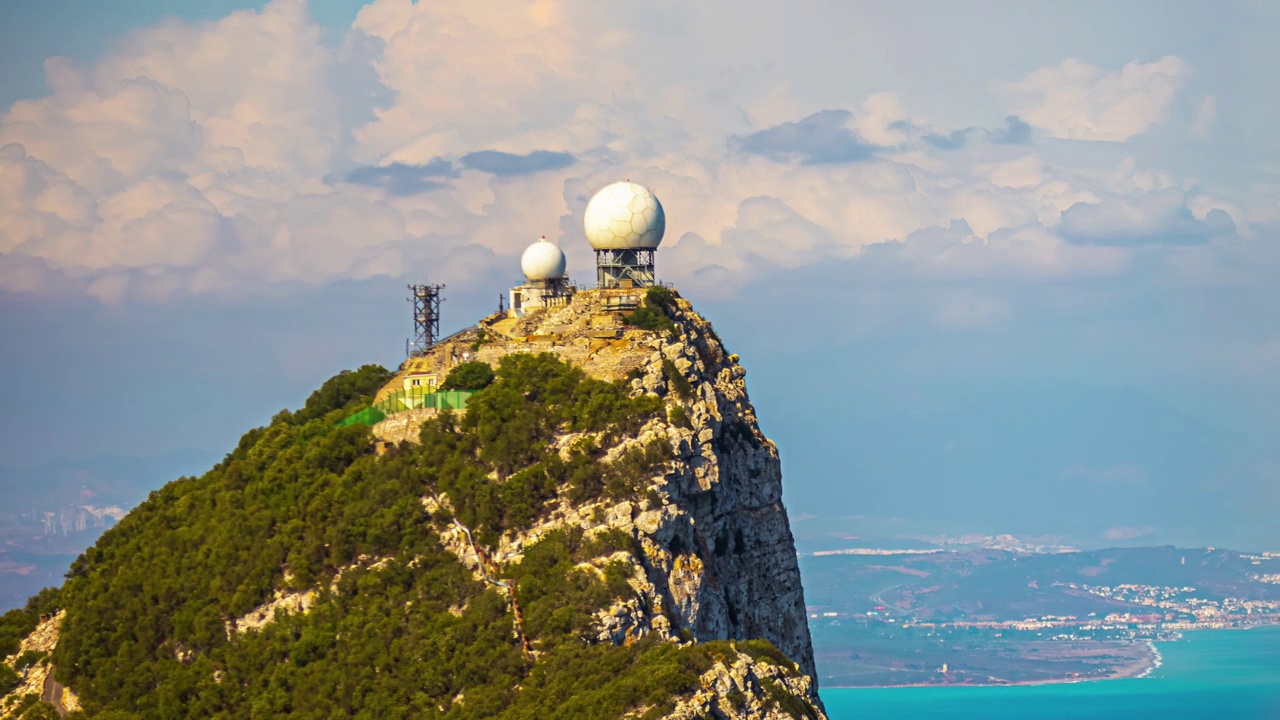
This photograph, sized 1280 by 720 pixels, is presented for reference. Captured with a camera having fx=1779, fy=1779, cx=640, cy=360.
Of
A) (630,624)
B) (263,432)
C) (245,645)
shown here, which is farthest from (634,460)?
(263,432)

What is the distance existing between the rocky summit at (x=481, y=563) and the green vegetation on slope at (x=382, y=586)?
0.13 meters

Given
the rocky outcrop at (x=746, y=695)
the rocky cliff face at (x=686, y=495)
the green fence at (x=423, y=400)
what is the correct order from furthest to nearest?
the green fence at (x=423, y=400), the rocky cliff face at (x=686, y=495), the rocky outcrop at (x=746, y=695)

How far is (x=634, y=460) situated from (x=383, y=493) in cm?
1361

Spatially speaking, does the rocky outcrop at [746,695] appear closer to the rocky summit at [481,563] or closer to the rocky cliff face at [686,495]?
the rocky summit at [481,563]

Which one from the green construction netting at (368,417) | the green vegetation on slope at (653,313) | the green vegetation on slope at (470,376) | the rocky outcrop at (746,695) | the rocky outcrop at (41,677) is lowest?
the rocky outcrop at (746,695)

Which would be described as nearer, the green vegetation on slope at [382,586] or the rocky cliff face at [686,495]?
the green vegetation on slope at [382,586]

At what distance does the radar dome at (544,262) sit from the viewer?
372 feet

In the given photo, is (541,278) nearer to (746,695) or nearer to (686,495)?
(686,495)

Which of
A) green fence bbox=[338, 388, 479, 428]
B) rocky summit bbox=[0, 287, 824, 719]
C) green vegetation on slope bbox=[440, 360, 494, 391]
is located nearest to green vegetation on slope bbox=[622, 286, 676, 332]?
rocky summit bbox=[0, 287, 824, 719]

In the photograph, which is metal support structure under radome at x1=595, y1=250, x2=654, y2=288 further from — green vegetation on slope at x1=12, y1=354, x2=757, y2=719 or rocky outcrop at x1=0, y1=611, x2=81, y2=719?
rocky outcrop at x1=0, y1=611, x2=81, y2=719

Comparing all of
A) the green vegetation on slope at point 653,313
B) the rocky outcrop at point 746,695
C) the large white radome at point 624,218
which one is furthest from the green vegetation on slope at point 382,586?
the large white radome at point 624,218

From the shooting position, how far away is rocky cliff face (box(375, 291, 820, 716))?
8625cm

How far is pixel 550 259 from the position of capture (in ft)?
372

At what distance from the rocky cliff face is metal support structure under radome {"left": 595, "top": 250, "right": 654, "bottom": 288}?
2.64m
